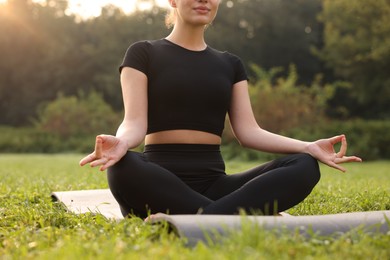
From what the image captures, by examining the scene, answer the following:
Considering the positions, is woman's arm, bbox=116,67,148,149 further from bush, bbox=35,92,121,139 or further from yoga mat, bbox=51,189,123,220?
bush, bbox=35,92,121,139

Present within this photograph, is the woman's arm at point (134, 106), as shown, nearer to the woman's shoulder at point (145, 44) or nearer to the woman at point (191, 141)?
the woman at point (191, 141)

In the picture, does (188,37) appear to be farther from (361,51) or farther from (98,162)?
(361,51)

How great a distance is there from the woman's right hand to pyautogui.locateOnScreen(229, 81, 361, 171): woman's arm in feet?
3.20

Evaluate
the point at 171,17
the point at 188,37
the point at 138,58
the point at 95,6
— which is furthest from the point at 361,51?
the point at 138,58

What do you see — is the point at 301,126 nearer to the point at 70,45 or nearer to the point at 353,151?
the point at 353,151

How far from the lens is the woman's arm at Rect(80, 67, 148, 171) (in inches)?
115

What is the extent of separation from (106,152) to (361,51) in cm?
2494

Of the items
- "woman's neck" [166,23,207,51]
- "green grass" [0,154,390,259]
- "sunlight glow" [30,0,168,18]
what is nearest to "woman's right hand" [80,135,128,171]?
"green grass" [0,154,390,259]

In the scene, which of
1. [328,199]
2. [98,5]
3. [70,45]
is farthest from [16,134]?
[328,199]

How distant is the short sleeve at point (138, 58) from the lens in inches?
139

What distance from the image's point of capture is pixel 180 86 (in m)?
3.50

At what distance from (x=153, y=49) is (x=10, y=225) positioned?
1.32 m

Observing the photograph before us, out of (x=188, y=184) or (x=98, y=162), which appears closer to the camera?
(x=98, y=162)

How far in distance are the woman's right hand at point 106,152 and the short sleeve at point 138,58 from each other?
0.63 metres
